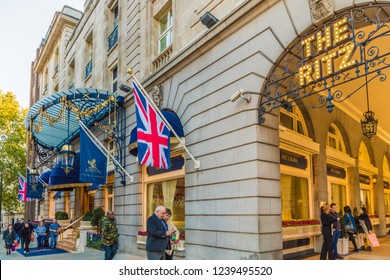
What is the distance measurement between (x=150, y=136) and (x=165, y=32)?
6.45 meters

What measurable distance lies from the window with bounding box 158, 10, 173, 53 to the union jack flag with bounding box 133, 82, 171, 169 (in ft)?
15.7

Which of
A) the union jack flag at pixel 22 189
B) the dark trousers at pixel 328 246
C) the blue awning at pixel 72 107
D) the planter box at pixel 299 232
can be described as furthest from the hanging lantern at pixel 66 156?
the dark trousers at pixel 328 246

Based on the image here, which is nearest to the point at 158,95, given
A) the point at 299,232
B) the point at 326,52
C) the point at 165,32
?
the point at 165,32

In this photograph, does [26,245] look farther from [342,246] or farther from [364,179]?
[364,179]

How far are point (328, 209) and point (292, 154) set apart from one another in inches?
92.9

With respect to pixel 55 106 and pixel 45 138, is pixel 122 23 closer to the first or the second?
pixel 55 106

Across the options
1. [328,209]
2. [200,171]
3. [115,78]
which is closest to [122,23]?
[115,78]

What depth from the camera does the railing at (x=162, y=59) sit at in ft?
46.8

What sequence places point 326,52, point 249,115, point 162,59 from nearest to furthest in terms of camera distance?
1. point 326,52
2. point 249,115
3. point 162,59

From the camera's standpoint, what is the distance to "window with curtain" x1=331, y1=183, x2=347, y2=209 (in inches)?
589

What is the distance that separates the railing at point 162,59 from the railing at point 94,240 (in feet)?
26.3

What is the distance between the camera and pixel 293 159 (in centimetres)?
1218

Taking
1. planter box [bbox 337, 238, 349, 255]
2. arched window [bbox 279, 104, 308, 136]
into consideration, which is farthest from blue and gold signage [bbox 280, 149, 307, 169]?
planter box [bbox 337, 238, 349, 255]

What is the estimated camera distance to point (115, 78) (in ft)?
66.6
